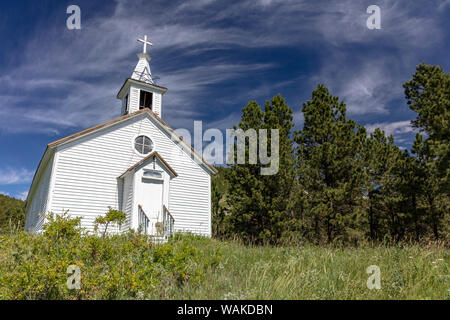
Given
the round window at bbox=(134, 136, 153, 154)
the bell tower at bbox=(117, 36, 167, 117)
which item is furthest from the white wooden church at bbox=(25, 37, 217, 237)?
the bell tower at bbox=(117, 36, 167, 117)

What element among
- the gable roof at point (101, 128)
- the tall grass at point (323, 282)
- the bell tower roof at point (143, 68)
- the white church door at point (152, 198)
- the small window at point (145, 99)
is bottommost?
the tall grass at point (323, 282)

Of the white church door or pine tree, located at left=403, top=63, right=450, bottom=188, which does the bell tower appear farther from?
pine tree, located at left=403, top=63, right=450, bottom=188

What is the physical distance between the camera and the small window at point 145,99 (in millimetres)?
17641

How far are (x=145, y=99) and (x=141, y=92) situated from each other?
1.59ft

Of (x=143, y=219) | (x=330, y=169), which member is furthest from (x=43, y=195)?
(x=330, y=169)

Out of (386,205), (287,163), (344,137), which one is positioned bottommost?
(386,205)

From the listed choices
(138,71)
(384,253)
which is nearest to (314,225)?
(384,253)

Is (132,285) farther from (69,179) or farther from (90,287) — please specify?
(69,179)

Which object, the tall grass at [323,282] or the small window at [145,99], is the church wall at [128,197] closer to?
the small window at [145,99]

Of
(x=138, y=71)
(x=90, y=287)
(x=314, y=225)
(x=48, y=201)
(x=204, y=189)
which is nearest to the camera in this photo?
(x=90, y=287)

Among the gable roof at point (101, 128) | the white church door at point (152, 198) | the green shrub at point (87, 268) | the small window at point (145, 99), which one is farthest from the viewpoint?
the small window at point (145, 99)

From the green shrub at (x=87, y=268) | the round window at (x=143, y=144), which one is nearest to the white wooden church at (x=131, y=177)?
the round window at (x=143, y=144)

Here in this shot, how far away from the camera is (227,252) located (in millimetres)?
6230

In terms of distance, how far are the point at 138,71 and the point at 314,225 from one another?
52.5 ft
